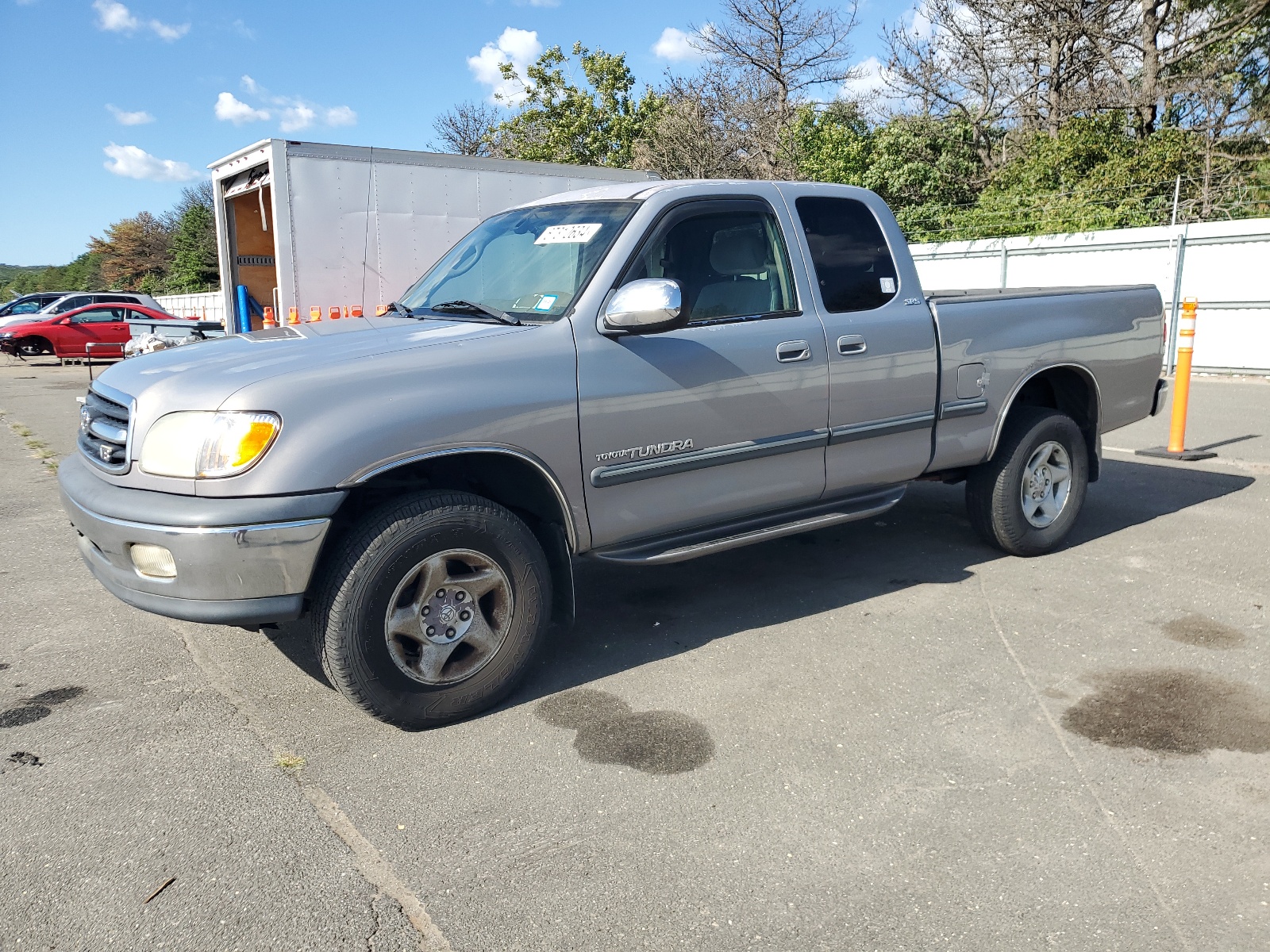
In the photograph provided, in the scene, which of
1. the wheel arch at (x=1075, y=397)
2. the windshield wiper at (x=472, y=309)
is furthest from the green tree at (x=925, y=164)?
the windshield wiper at (x=472, y=309)

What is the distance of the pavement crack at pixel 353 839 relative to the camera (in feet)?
8.56

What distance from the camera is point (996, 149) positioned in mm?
28109

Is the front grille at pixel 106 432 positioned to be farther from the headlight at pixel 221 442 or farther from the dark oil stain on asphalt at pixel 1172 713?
the dark oil stain on asphalt at pixel 1172 713

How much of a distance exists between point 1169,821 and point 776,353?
2338 millimetres

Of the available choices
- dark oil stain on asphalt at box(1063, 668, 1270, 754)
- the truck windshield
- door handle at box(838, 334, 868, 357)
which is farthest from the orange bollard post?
the truck windshield

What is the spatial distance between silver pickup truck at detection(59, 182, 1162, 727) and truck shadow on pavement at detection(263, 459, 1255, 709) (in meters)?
0.38

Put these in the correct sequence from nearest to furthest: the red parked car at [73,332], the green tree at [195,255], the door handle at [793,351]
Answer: the door handle at [793,351] → the red parked car at [73,332] → the green tree at [195,255]

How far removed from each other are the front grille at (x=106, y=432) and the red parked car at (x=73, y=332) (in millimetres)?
23033

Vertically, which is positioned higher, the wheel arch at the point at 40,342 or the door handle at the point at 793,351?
the door handle at the point at 793,351

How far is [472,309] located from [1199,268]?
49.4ft

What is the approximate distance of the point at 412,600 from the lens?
144 inches

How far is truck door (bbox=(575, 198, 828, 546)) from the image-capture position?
158 inches

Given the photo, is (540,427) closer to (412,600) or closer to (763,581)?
(412,600)

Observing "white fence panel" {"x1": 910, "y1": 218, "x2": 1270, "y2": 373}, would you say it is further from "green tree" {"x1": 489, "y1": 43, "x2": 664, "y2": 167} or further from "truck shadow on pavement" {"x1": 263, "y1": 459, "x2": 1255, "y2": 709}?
"green tree" {"x1": 489, "y1": 43, "x2": 664, "y2": 167}
